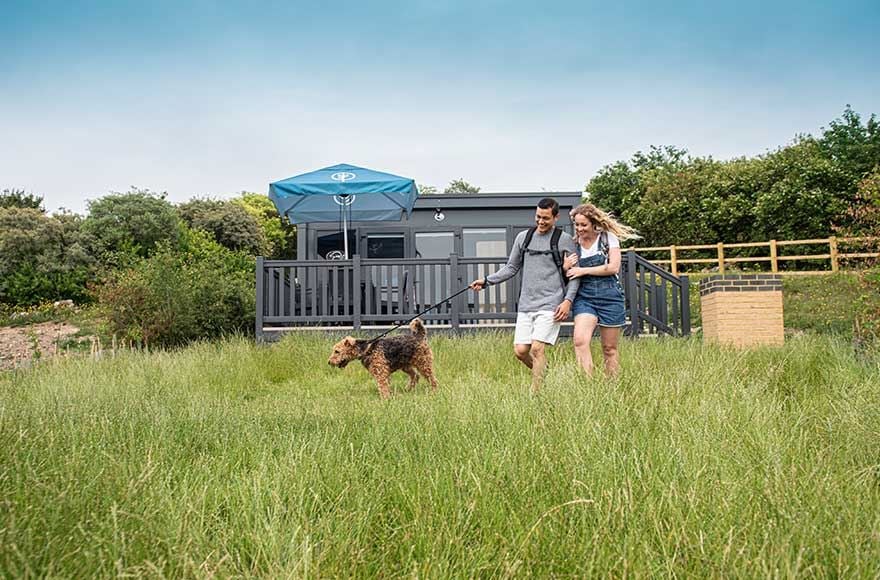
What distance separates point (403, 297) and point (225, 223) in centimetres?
2214

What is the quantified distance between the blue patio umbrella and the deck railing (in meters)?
1.21

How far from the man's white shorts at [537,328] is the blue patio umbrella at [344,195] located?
6.18m

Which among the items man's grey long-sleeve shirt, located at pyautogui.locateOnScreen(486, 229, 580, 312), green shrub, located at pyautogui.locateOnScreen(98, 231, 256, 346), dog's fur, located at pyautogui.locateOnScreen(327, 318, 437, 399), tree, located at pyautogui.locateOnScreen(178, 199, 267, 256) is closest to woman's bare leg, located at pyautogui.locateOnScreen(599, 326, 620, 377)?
man's grey long-sleeve shirt, located at pyautogui.locateOnScreen(486, 229, 580, 312)

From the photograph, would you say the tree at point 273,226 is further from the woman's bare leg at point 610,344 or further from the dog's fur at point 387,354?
the woman's bare leg at point 610,344

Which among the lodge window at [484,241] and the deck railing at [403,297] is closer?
the deck railing at [403,297]

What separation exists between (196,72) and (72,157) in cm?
442

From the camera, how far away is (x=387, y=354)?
5.87m

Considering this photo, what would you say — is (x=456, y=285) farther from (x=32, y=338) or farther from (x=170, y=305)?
(x=32, y=338)

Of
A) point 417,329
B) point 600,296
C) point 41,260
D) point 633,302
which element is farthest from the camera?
point 41,260

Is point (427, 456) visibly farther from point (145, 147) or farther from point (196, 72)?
point (145, 147)

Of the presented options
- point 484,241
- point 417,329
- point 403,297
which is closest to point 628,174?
point 484,241

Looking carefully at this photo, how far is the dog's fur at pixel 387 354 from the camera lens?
584cm

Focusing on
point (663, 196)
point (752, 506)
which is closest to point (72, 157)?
point (752, 506)

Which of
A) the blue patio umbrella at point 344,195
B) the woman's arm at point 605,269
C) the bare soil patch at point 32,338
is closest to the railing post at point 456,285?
the blue patio umbrella at point 344,195
